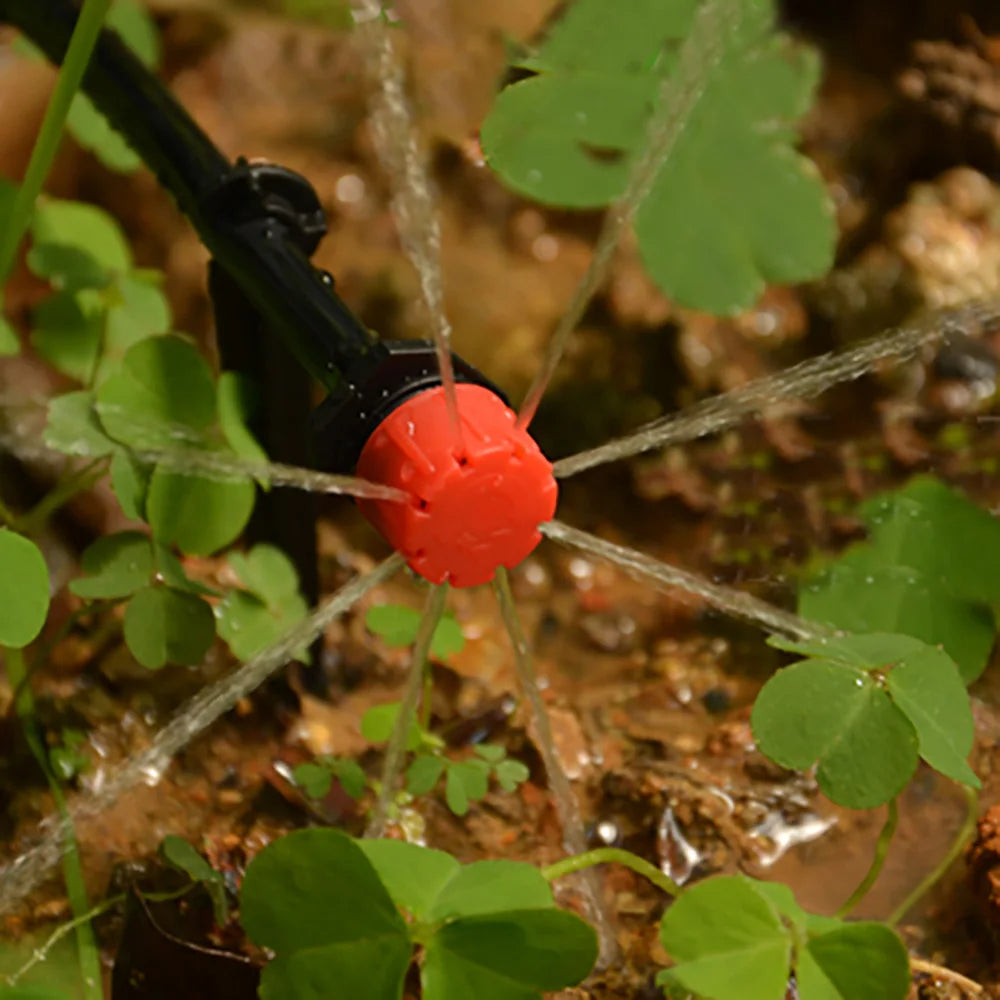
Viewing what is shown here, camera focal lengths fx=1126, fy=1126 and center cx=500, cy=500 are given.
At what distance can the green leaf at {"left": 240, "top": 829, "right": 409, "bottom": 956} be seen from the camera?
546 millimetres

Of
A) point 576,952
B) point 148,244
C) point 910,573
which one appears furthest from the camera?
point 148,244

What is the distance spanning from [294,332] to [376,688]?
39cm

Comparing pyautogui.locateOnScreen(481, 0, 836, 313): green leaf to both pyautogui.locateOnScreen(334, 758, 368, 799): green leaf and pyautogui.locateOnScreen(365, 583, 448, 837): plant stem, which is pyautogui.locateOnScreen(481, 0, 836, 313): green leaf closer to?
pyautogui.locateOnScreen(365, 583, 448, 837): plant stem

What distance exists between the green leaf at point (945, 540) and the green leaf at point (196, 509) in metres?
0.47

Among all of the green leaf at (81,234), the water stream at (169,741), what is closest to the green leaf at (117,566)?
the water stream at (169,741)

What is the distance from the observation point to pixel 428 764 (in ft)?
2.53

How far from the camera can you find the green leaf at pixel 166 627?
29.0 inches

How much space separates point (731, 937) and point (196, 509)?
0.43 meters

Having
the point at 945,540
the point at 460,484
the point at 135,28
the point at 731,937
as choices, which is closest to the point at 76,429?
the point at 460,484

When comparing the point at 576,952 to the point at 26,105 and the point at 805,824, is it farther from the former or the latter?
the point at 26,105

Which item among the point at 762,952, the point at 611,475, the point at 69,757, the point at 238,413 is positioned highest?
the point at 238,413

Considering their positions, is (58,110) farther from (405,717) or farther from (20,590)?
(405,717)

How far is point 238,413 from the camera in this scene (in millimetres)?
783

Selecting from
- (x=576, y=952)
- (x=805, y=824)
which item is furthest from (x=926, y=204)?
(x=576, y=952)
